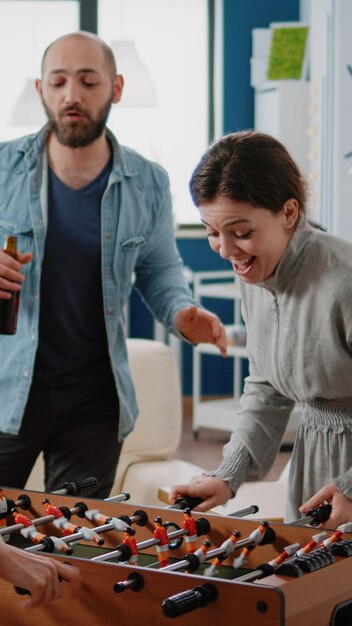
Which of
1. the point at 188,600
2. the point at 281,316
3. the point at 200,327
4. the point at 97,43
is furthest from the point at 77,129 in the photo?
the point at 188,600

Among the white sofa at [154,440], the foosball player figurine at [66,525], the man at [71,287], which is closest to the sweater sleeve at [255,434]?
the foosball player figurine at [66,525]

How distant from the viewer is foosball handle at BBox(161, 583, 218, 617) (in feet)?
4.87

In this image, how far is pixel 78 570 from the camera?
162cm

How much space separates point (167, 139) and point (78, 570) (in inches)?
235

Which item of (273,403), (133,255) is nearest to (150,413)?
(133,255)

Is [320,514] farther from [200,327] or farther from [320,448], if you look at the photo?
[200,327]

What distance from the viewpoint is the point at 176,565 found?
173 centimetres

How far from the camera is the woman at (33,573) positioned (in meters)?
1.55

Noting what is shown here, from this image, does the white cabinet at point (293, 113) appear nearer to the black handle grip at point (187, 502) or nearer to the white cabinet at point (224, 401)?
the white cabinet at point (224, 401)

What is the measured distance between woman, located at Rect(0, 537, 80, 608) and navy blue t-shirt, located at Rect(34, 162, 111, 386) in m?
1.10

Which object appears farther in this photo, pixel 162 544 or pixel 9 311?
pixel 9 311

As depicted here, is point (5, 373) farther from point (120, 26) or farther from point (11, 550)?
point (120, 26)

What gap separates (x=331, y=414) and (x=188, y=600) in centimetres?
70

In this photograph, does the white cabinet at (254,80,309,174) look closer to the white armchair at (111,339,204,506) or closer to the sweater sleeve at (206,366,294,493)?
the white armchair at (111,339,204,506)
